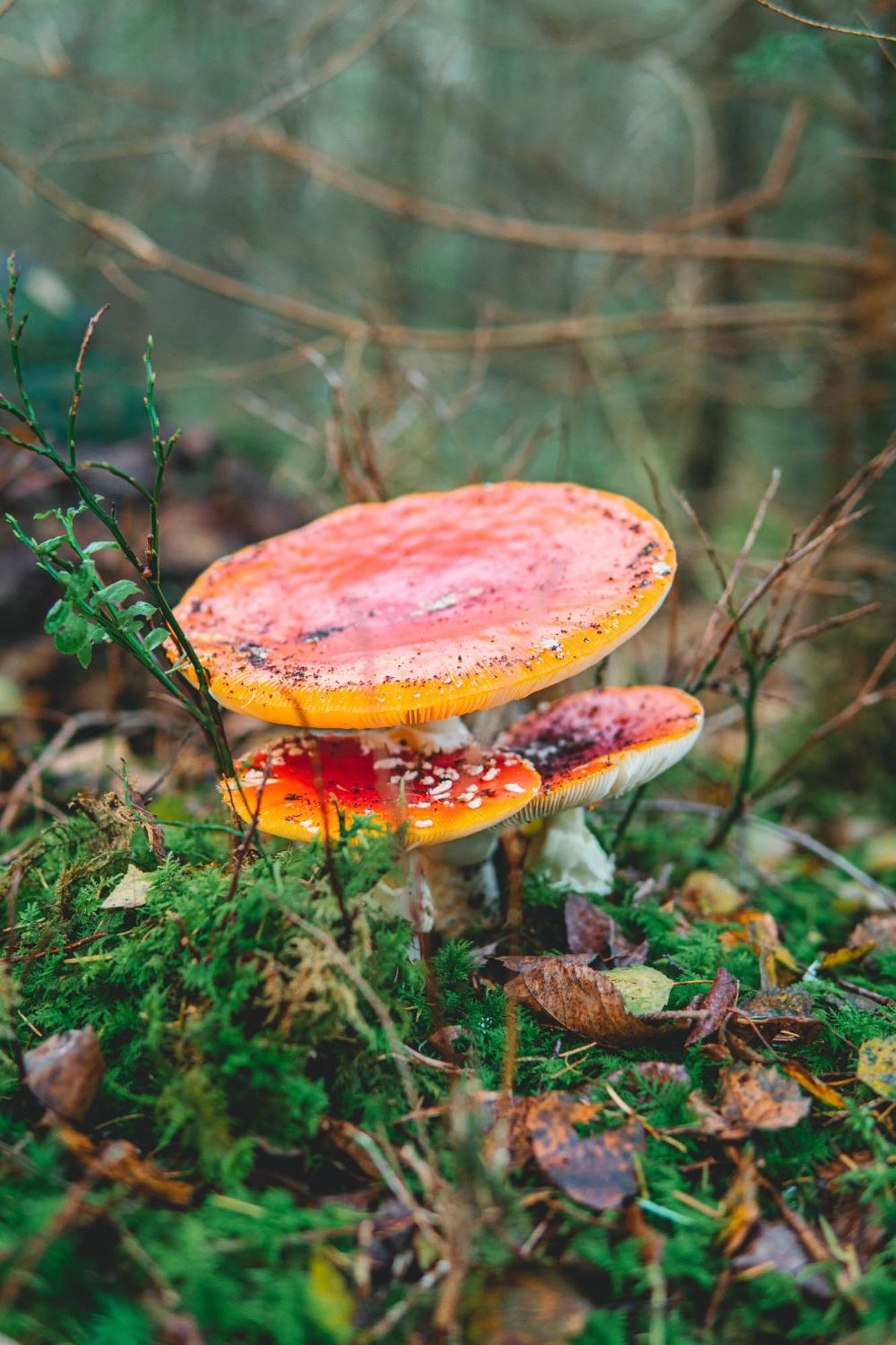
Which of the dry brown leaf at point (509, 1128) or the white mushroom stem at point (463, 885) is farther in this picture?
the white mushroom stem at point (463, 885)

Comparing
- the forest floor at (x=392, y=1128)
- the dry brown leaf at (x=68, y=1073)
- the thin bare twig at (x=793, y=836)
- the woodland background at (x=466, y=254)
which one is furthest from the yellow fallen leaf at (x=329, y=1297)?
the woodland background at (x=466, y=254)

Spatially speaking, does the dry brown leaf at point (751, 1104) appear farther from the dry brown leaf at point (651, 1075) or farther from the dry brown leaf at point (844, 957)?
the dry brown leaf at point (844, 957)

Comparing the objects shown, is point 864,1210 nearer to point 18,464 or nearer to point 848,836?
point 848,836

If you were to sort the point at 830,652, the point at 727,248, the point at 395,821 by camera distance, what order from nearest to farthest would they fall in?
the point at 395,821 → the point at 727,248 → the point at 830,652

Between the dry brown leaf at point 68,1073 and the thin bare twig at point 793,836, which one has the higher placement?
the dry brown leaf at point 68,1073

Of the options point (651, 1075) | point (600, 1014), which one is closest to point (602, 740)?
point (600, 1014)

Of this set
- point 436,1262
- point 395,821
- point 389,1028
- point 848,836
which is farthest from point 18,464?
point 848,836
